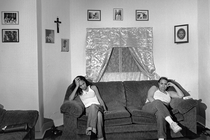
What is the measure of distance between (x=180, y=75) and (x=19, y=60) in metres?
3.19

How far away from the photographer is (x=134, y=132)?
121 inches

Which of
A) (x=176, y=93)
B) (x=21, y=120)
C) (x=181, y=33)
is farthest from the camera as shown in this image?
(x=181, y=33)

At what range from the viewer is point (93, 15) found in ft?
14.5

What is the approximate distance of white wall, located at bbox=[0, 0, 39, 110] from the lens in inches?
129

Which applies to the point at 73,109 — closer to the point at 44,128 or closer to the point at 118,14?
the point at 44,128

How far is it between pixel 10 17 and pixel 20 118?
1.70 metres

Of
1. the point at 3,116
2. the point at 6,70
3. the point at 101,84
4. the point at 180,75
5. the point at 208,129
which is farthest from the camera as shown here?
the point at 180,75

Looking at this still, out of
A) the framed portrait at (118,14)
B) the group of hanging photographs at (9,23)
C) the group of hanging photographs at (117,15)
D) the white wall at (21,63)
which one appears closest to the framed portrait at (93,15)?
the group of hanging photographs at (117,15)

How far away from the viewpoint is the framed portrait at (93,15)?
442 centimetres

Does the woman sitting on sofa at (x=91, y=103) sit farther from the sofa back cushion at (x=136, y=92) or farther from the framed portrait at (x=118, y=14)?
the framed portrait at (x=118, y=14)

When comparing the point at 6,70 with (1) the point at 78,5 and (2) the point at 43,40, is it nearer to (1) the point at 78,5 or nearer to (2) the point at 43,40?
(2) the point at 43,40

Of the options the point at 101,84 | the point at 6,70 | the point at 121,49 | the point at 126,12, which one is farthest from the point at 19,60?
the point at 126,12

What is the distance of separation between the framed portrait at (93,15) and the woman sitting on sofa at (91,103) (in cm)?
155

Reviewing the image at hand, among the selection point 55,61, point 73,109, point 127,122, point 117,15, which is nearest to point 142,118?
point 127,122
